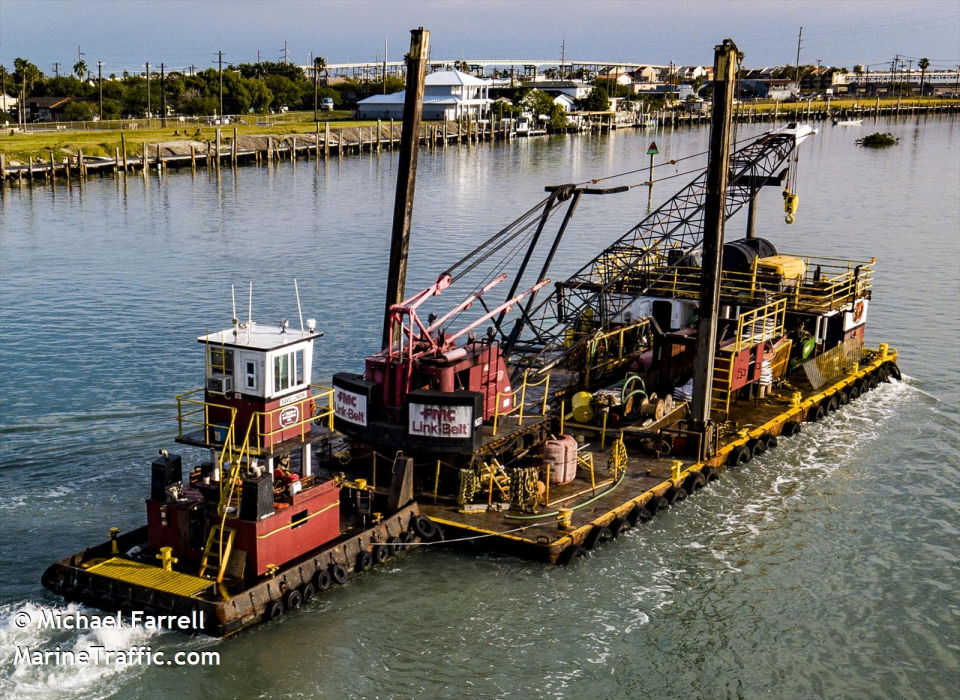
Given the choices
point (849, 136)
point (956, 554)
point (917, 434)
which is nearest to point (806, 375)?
point (917, 434)

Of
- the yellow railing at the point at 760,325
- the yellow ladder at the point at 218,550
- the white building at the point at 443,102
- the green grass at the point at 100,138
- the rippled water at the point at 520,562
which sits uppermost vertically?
the white building at the point at 443,102

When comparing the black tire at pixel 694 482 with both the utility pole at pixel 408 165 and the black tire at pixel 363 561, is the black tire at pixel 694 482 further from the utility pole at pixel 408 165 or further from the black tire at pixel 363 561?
the black tire at pixel 363 561

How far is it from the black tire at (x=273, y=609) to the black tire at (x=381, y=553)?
2606 millimetres

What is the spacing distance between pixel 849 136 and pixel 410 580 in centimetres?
15723

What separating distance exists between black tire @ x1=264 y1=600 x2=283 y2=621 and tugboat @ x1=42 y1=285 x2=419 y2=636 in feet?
0.13

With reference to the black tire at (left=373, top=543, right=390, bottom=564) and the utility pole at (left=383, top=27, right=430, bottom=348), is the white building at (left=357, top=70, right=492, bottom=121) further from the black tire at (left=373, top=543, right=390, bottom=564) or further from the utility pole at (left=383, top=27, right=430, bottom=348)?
the black tire at (left=373, top=543, right=390, bottom=564)

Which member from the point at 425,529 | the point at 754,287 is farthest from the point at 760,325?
the point at 425,529

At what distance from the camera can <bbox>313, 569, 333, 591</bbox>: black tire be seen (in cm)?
1961

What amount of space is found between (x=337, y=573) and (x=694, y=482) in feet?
30.2

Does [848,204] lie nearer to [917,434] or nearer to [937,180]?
[937,180]

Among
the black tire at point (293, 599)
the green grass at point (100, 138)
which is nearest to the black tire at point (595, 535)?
the black tire at point (293, 599)

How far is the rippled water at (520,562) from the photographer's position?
1853 cm

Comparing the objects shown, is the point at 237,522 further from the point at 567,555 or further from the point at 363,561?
the point at 567,555

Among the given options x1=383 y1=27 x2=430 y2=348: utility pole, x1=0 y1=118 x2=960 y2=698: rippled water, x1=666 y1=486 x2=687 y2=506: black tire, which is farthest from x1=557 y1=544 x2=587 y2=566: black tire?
x1=383 y1=27 x2=430 y2=348: utility pole
